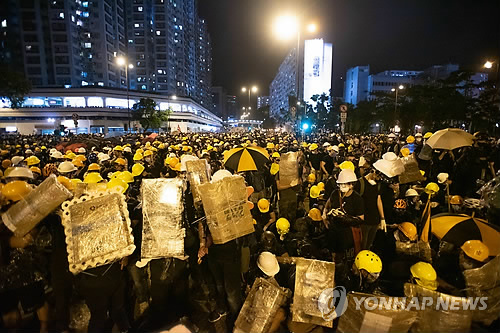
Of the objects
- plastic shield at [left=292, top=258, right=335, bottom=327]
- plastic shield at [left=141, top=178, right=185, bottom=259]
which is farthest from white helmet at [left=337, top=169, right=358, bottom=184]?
plastic shield at [left=141, top=178, right=185, bottom=259]

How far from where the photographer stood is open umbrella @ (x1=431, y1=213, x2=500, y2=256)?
3332mm

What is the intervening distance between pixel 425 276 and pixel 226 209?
94.4 inches

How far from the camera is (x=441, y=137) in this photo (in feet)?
25.3

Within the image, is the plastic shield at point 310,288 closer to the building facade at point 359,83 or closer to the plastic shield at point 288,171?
the plastic shield at point 288,171

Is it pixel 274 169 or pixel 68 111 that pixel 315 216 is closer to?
pixel 274 169

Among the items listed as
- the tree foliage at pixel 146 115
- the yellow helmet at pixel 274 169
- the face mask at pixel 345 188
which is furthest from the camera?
the tree foliage at pixel 146 115

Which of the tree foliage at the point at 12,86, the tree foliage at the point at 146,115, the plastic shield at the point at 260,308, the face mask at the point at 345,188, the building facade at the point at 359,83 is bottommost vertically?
the plastic shield at the point at 260,308

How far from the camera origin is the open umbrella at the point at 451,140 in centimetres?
745

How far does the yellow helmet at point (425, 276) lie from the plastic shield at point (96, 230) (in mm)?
3276

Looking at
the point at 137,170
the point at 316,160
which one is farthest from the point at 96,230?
the point at 316,160

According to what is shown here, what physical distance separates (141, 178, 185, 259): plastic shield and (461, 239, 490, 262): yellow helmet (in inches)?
133

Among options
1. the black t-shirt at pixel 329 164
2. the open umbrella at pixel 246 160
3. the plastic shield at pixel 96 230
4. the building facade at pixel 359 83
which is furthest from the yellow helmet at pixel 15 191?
the building facade at pixel 359 83

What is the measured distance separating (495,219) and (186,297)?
5.19m

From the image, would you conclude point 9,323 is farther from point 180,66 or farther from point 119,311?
point 180,66
